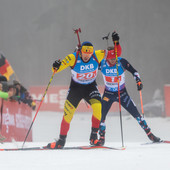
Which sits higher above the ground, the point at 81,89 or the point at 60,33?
the point at 60,33

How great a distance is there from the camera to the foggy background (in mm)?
30188

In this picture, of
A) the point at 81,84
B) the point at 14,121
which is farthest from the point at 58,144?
the point at 14,121

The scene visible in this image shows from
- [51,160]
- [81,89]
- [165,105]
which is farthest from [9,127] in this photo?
[165,105]

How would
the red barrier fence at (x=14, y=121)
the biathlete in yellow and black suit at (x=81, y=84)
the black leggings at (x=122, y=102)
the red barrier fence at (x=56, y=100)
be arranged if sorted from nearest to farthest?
the biathlete in yellow and black suit at (x=81, y=84), the black leggings at (x=122, y=102), the red barrier fence at (x=14, y=121), the red barrier fence at (x=56, y=100)

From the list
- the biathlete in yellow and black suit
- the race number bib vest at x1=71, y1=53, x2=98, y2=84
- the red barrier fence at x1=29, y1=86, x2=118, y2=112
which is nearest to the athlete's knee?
the biathlete in yellow and black suit

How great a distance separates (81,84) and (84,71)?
Answer: 218 millimetres

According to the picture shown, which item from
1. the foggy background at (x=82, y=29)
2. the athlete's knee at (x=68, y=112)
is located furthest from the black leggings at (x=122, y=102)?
the foggy background at (x=82, y=29)

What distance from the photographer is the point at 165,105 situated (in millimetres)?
13180

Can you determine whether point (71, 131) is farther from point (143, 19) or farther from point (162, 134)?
point (143, 19)

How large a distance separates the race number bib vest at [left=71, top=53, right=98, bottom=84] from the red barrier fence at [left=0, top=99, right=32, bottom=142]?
2.31m

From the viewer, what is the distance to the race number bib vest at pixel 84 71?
414 centimetres

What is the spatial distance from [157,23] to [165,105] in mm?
21645

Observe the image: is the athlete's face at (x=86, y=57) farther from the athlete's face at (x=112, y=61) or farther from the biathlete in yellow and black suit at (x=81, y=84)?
the athlete's face at (x=112, y=61)

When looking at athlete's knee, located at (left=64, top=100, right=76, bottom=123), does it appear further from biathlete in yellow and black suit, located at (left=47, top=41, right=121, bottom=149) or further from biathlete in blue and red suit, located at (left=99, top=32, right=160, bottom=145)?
biathlete in blue and red suit, located at (left=99, top=32, right=160, bottom=145)
